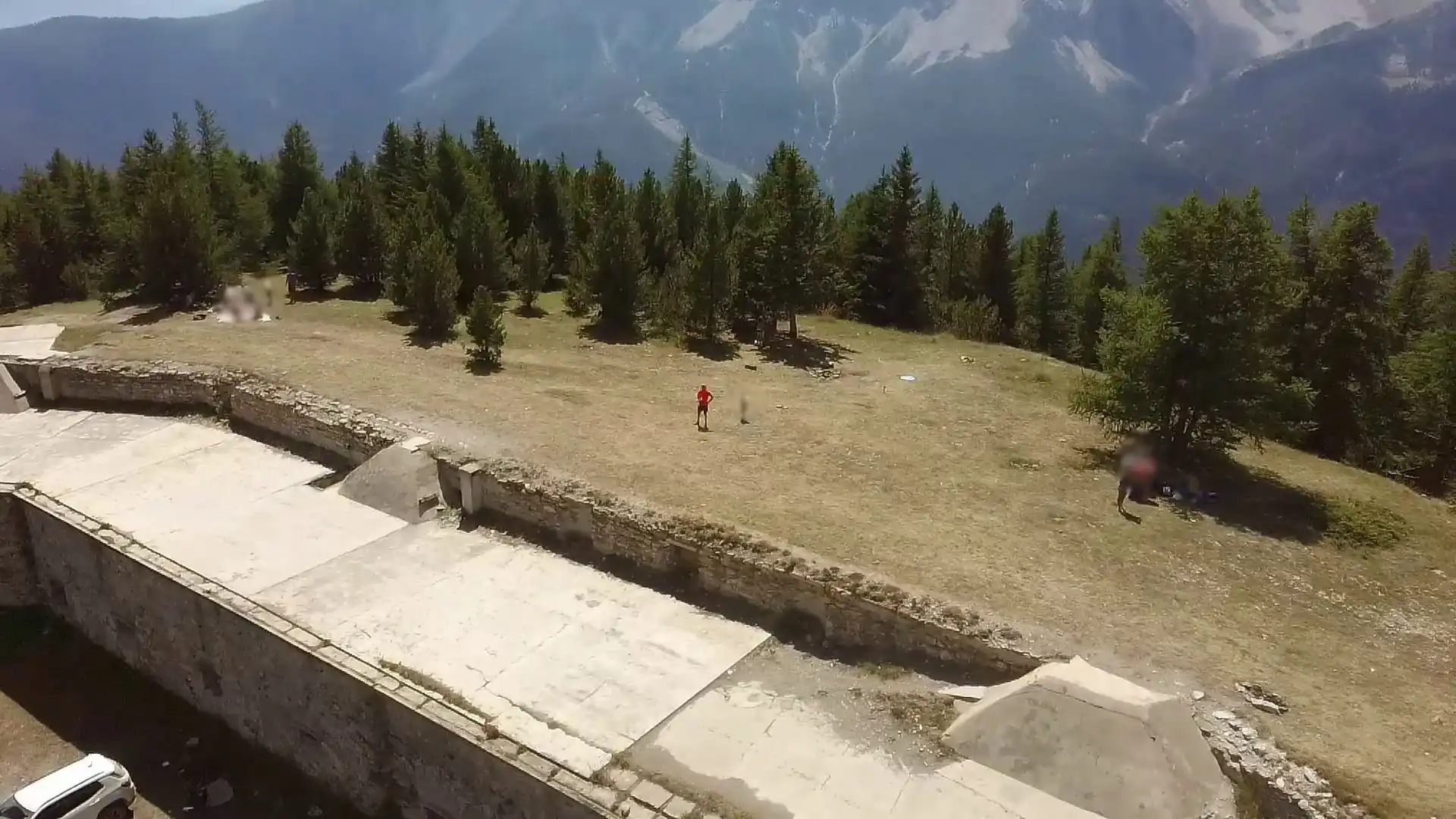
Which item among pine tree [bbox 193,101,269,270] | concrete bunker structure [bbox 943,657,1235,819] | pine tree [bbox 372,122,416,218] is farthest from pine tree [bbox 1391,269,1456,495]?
pine tree [bbox 193,101,269,270]

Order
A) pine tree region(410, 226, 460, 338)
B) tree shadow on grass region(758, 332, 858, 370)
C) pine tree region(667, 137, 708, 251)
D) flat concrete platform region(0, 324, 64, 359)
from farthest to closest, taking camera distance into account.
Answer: pine tree region(667, 137, 708, 251) → pine tree region(410, 226, 460, 338) → tree shadow on grass region(758, 332, 858, 370) → flat concrete platform region(0, 324, 64, 359)

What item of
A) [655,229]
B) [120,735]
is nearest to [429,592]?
[120,735]

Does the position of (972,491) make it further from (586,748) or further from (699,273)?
(699,273)

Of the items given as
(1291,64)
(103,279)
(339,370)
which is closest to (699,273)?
(339,370)

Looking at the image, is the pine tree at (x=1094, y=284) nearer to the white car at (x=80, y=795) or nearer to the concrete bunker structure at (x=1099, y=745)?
the concrete bunker structure at (x=1099, y=745)

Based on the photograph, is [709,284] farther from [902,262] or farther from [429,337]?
[902,262]

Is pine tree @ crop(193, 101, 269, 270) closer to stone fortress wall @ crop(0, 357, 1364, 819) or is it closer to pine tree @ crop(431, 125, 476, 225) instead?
pine tree @ crop(431, 125, 476, 225)

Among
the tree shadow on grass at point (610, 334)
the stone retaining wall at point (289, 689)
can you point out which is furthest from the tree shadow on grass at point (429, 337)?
the stone retaining wall at point (289, 689)
